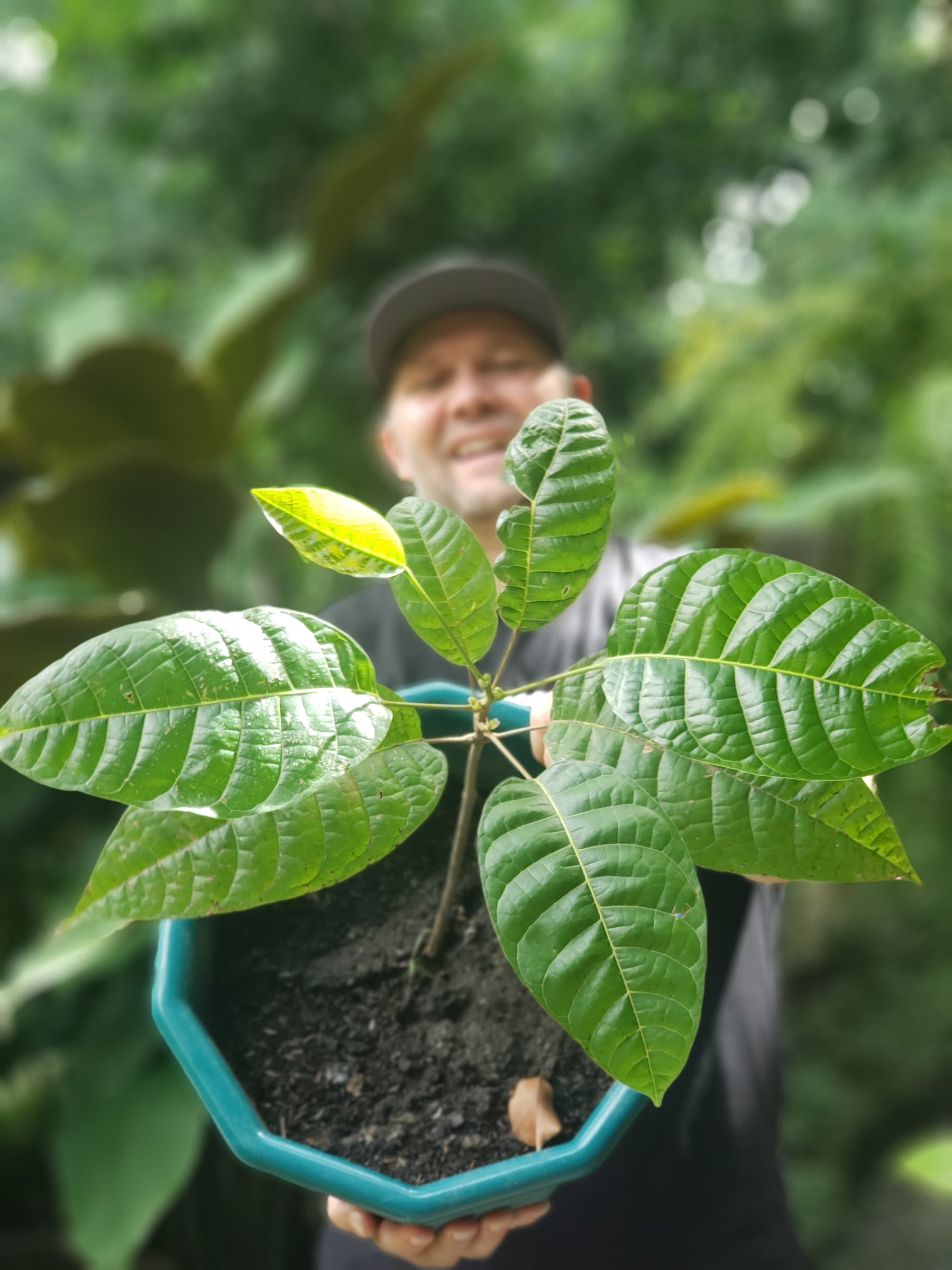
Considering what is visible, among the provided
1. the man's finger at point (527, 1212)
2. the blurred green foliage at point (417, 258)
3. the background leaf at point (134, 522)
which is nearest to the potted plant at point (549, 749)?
the man's finger at point (527, 1212)

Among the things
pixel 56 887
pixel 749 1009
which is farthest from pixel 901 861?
pixel 56 887

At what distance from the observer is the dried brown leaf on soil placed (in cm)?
43

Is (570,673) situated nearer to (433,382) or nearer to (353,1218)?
(353,1218)

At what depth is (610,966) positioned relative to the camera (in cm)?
32

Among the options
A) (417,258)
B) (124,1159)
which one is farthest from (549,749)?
(417,258)

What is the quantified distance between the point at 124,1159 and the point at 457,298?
127 centimetres

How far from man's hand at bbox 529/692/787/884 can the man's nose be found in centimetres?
52

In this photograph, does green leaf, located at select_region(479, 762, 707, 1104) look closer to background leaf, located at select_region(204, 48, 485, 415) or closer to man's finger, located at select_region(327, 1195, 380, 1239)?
man's finger, located at select_region(327, 1195, 380, 1239)

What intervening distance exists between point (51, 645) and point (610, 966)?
4.15 feet

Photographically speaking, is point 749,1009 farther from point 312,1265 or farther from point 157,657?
point 312,1265

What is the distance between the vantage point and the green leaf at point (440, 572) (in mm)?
382

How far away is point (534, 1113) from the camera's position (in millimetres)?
434

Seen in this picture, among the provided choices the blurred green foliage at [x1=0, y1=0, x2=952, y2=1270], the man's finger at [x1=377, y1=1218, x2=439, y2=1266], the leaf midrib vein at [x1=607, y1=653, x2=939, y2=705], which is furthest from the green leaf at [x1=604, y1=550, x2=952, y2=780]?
the blurred green foliage at [x1=0, y1=0, x2=952, y2=1270]

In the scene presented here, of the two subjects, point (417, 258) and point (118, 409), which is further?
point (417, 258)
